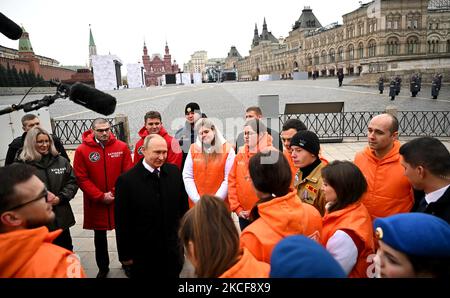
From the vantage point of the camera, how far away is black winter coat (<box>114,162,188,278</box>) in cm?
292

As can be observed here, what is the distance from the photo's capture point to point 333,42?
2749 inches

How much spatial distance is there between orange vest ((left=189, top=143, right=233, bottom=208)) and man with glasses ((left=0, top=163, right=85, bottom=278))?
1955 millimetres

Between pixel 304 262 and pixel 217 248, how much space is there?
1.57 ft

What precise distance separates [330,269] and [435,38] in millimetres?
66678

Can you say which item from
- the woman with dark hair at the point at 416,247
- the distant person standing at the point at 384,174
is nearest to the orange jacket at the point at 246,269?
the woman with dark hair at the point at 416,247

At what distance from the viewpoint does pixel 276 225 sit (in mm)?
1759

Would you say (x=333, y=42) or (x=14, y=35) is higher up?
(x=333, y=42)

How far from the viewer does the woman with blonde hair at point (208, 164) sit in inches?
136

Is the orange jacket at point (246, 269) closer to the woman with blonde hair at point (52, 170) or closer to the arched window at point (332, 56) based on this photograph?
the woman with blonde hair at point (52, 170)

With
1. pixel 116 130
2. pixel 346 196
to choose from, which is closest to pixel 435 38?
pixel 116 130

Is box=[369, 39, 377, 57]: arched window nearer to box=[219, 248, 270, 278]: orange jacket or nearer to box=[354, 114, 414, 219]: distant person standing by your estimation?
box=[354, 114, 414, 219]: distant person standing

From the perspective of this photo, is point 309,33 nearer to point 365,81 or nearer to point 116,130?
point 365,81

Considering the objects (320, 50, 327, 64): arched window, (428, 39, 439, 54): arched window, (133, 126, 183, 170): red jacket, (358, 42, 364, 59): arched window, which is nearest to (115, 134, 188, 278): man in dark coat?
(133, 126, 183, 170): red jacket

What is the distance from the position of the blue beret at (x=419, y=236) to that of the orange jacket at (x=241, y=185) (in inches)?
75.0
